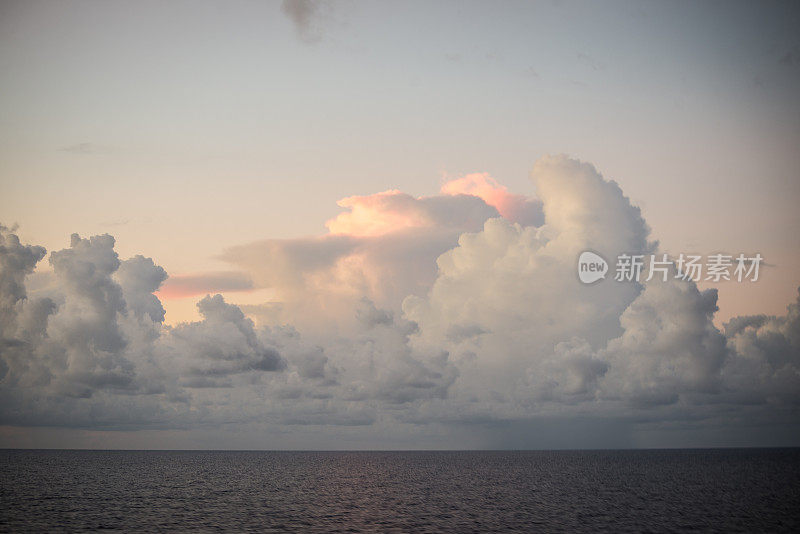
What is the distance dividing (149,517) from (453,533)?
155 feet

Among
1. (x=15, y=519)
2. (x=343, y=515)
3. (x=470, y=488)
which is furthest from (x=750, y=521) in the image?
(x=15, y=519)

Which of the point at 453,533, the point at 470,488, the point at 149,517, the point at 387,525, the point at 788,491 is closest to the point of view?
the point at 453,533

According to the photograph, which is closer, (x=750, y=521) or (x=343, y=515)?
(x=750, y=521)

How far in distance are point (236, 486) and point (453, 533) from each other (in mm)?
99238

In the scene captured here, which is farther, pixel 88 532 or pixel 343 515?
pixel 343 515

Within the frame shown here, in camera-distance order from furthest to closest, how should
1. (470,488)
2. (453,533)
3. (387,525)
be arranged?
(470,488) → (387,525) → (453,533)

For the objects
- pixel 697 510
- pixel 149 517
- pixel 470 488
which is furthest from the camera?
pixel 470 488

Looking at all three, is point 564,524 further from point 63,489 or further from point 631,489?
point 63,489

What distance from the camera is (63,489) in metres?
145

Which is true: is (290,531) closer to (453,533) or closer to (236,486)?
(453,533)

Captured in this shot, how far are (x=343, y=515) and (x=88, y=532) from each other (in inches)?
1432

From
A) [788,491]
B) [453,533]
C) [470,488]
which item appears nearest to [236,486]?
[470,488]

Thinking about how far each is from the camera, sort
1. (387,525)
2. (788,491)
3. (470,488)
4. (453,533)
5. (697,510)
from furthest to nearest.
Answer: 1. (470,488)
2. (788,491)
3. (697,510)
4. (387,525)
5. (453,533)

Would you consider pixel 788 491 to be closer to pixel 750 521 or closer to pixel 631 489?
pixel 631 489
